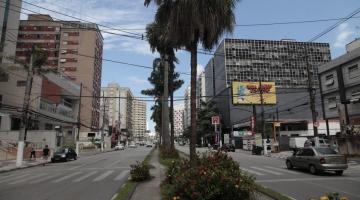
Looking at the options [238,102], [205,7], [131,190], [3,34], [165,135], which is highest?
[3,34]

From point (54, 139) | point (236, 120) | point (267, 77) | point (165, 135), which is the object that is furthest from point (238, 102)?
point (165, 135)

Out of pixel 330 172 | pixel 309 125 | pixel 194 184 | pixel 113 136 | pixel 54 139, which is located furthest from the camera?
pixel 113 136

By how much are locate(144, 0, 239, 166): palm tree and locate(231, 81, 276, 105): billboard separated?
66499 millimetres

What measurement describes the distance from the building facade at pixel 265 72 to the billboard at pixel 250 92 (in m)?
5.21

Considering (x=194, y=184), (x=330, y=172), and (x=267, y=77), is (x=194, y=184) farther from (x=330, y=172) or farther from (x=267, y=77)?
(x=267, y=77)

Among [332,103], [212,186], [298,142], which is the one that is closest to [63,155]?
[332,103]

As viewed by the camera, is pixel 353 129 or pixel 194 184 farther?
pixel 353 129

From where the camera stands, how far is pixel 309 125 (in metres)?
76.8

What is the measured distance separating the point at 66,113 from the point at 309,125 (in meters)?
51.9

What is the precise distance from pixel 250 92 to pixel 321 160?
61752 mm

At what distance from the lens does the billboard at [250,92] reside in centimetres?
8031

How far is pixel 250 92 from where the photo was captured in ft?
265

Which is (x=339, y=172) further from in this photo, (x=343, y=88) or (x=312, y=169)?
(x=343, y=88)

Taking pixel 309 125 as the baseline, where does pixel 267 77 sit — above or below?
above
